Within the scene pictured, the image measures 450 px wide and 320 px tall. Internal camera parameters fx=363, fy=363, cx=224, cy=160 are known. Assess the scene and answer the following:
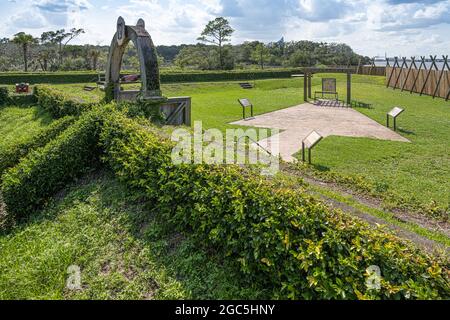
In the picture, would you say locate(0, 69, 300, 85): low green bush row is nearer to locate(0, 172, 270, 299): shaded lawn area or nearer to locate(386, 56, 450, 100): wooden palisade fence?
locate(386, 56, 450, 100): wooden palisade fence

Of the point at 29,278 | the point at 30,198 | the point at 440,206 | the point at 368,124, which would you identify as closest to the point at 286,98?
the point at 368,124

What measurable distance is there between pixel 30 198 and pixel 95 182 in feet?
3.16

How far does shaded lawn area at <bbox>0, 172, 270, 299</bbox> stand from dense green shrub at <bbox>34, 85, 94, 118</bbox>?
18.0ft

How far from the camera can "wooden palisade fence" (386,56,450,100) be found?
18.4 meters

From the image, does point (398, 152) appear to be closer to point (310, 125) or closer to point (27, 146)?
point (310, 125)

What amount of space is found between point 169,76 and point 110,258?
26.4 metres

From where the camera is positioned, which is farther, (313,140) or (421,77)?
(421,77)

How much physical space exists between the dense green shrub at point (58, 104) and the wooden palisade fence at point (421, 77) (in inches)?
668

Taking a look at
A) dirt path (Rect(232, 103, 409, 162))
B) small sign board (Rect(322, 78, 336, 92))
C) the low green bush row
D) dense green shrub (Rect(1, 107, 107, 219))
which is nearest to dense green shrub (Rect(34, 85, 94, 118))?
dense green shrub (Rect(1, 107, 107, 219))

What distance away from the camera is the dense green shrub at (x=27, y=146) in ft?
22.4

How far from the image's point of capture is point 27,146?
712cm

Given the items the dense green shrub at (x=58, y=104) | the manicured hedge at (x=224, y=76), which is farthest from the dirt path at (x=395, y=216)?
the manicured hedge at (x=224, y=76)

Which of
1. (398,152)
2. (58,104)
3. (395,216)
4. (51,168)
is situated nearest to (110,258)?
(51,168)

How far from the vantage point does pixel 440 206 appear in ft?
17.7
